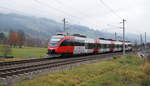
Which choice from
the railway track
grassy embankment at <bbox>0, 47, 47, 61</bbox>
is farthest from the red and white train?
grassy embankment at <bbox>0, 47, 47, 61</bbox>

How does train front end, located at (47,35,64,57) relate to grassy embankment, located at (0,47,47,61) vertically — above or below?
above

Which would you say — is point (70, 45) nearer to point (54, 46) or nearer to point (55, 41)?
point (55, 41)

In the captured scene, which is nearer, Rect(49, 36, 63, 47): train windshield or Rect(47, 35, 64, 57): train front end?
Rect(47, 35, 64, 57): train front end

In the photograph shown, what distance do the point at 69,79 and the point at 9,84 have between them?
4289 millimetres

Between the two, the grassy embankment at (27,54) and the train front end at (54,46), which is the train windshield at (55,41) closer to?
the train front end at (54,46)

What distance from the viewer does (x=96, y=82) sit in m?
15.3

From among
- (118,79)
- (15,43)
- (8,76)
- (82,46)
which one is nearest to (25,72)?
(8,76)

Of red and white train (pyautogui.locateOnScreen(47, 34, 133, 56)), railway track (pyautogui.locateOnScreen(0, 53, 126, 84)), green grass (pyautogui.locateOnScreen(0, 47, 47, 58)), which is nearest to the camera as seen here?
railway track (pyautogui.locateOnScreen(0, 53, 126, 84))

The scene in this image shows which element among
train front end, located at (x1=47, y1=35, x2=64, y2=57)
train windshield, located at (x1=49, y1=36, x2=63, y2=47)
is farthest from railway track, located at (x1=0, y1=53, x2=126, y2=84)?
train windshield, located at (x1=49, y1=36, x2=63, y2=47)

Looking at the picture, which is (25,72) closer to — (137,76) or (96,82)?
(96,82)

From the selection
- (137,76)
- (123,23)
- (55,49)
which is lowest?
(137,76)

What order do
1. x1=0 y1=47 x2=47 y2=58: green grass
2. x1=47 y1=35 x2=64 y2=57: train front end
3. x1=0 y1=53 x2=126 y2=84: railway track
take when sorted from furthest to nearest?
x1=0 y1=47 x2=47 y2=58: green grass < x1=47 y1=35 x2=64 y2=57: train front end < x1=0 y1=53 x2=126 y2=84: railway track

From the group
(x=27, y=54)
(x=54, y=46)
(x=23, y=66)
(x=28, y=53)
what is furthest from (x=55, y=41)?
(x=28, y=53)

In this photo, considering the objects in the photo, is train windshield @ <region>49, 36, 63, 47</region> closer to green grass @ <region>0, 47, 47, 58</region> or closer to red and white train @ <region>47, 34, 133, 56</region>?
red and white train @ <region>47, 34, 133, 56</region>
